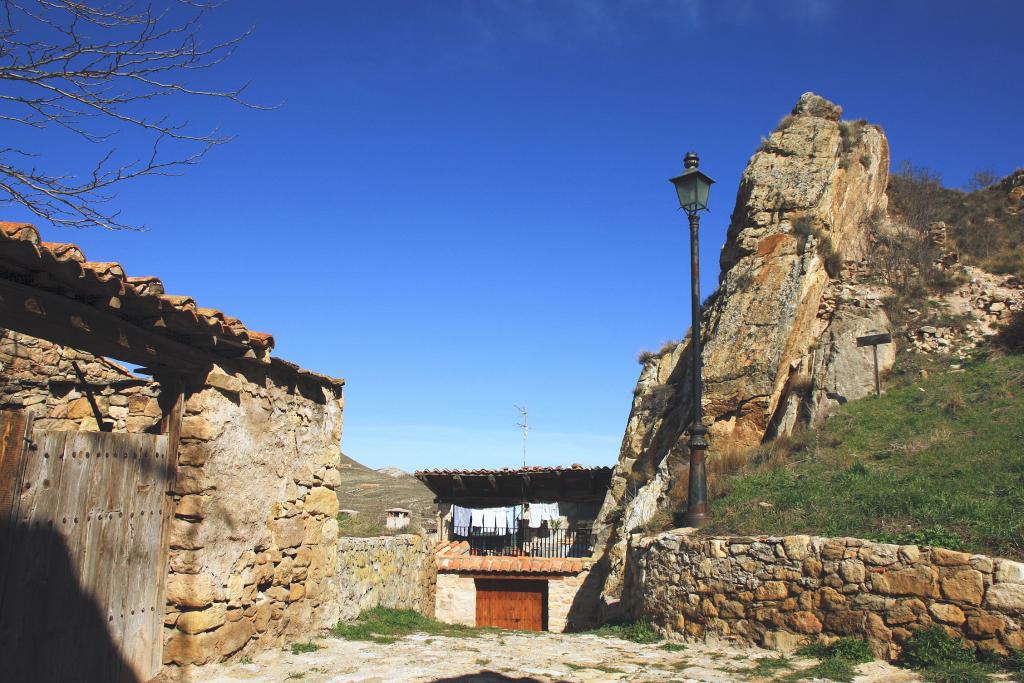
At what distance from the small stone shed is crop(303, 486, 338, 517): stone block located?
3 cm

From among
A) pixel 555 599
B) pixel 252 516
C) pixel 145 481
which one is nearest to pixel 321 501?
pixel 252 516

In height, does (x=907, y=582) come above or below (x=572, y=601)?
above

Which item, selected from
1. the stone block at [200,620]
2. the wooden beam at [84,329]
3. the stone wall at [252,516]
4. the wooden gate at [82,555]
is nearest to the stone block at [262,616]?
the stone wall at [252,516]

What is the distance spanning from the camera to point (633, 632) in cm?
978

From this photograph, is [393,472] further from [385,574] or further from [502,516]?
[385,574]

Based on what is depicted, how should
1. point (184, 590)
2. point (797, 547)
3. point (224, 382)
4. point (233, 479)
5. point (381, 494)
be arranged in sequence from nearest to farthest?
point (184, 590), point (224, 382), point (233, 479), point (797, 547), point (381, 494)

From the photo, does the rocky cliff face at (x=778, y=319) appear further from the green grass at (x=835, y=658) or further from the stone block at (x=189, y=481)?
the stone block at (x=189, y=481)

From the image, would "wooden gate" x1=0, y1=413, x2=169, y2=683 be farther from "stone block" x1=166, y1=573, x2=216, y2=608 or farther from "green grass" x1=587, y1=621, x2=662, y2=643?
"green grass" x1=587, y1=621, x2=662, y2=643

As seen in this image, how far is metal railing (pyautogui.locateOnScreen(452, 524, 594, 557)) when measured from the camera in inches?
877

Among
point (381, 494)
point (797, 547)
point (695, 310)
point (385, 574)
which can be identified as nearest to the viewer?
point (797, 547)

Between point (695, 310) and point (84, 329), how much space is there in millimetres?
7995

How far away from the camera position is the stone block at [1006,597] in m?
6.79

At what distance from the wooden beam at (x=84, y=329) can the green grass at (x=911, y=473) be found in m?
7.17

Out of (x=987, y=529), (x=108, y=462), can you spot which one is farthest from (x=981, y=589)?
(x=108, y=462)
